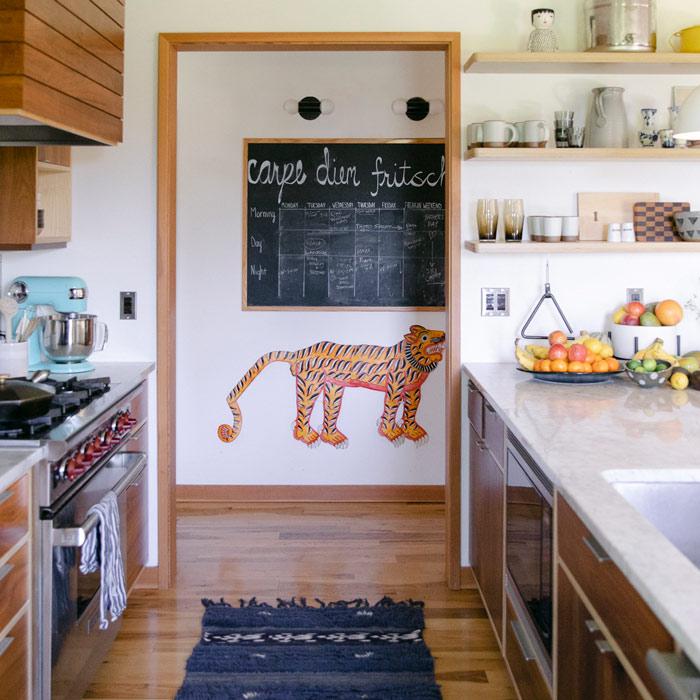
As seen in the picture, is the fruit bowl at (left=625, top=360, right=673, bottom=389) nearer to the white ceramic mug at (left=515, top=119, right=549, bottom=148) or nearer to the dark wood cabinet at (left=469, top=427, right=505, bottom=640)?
the dark wood cabinet at (left=469, top=427, right=505, bottom=640)

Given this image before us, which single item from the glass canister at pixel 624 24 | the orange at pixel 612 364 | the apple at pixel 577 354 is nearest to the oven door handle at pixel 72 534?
the apple at pixel 577 354

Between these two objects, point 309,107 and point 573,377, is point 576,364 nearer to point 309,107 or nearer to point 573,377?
point 573,377

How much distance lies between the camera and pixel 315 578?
3855 mm

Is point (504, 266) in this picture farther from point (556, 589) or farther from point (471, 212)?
point (556, 589)

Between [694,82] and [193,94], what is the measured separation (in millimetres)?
2506

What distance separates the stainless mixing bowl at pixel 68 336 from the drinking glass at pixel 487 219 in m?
Answer: 1.44

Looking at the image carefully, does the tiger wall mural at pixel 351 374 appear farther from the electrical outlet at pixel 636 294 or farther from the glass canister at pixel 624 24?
the glass canister at pixel 624 24

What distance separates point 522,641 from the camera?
2.49 meters

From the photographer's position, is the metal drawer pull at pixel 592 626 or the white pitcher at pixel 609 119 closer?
the metal drawer pull at pixel 592 626

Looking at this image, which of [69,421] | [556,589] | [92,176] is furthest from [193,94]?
[556,589]

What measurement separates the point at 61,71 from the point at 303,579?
2213 mm

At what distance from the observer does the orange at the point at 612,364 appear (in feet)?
10.6

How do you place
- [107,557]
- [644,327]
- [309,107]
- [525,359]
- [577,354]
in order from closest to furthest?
[107,557]
[577,354]
[525,359]
[644,327]
[309,107]

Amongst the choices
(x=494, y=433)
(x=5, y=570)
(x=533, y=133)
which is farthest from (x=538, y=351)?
(x=5, y=570)
